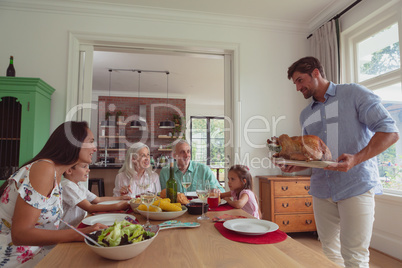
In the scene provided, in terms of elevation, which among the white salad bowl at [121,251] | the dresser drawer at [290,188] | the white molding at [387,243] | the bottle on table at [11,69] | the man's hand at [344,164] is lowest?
the white molding at [387,243]

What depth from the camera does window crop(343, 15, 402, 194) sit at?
277cm

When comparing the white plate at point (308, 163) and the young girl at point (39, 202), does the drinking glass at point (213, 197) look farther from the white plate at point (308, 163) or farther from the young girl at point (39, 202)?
the young girl at point (39, 202)

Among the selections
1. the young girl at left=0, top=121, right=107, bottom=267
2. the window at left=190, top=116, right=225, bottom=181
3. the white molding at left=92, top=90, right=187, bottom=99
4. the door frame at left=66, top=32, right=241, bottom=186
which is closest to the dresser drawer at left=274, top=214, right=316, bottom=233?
the door frame at left=66, top=32, right=241, bottom=186

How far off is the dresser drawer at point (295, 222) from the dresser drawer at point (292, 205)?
0.21 ft

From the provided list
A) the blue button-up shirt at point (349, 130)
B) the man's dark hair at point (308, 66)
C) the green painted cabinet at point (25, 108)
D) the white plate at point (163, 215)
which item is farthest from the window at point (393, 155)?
the green painted cabinet at point (25, 108)

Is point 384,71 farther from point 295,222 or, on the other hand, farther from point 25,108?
point 25,108

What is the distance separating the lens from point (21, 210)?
108cm

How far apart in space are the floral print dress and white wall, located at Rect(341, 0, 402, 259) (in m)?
2.98

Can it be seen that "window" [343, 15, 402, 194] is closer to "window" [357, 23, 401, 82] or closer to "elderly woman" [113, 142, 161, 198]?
"window" [357, 23, 401, 82]

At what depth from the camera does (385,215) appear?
9.18 ft

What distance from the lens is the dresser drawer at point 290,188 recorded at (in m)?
3.29

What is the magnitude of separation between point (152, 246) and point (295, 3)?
11.0 feet

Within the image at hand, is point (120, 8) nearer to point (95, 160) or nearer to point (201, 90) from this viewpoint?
point (201, 90)

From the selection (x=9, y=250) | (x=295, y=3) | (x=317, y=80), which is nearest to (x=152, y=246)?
(x=9, y=250)
